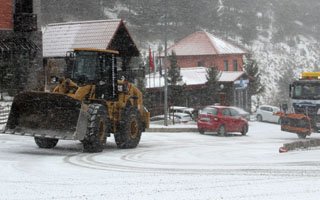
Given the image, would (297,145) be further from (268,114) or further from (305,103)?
(268,114)

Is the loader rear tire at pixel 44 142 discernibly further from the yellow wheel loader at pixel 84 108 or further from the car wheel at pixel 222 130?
the car wheel at pixel 222 130

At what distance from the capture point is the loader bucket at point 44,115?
1844 cm

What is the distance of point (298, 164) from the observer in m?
16.5

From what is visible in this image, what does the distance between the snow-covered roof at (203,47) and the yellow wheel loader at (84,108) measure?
58.0 metres

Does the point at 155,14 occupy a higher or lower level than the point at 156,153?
higher

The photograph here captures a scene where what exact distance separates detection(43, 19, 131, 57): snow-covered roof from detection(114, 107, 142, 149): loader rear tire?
19506 mm

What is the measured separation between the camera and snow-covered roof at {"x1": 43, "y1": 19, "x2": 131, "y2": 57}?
41656 millimetres

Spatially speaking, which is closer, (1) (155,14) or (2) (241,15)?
(1) (155,14)

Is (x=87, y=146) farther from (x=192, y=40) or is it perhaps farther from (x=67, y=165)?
(x=192, y=40)

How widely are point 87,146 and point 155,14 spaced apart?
9071 cm

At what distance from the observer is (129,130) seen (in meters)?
21.2

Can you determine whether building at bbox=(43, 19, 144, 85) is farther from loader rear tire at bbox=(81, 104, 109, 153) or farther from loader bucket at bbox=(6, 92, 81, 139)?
loader bucket at bbox=(6, 92, 81, 139)

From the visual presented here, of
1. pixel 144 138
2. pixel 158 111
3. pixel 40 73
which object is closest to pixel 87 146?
pixel 144 138

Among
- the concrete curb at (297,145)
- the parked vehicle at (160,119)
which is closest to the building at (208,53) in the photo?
the parked vehicle at (160,119)
